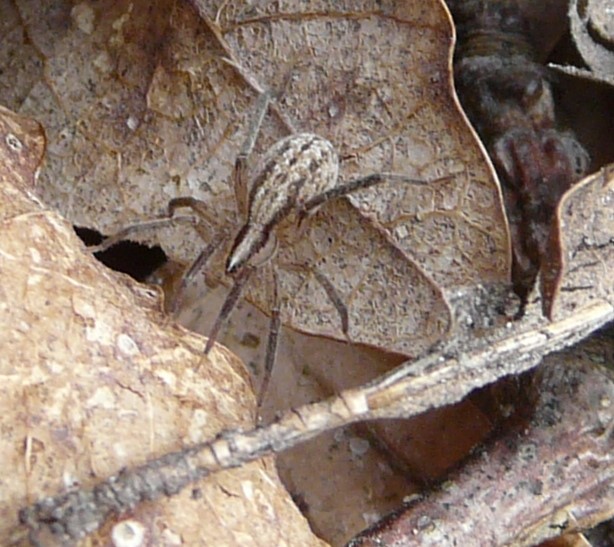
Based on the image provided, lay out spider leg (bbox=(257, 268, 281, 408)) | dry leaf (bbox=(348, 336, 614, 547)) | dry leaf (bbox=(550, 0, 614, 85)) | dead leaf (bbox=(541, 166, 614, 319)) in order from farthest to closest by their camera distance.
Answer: spider leg (bbox=(257, 268, 281, 408)) → dry leaf (bbox=(550, 0, 614, 85)) → dry leaf (bbox=(348, 336, 614, 547)) → dead leaf (bbox=(541, 166, 614, 319))

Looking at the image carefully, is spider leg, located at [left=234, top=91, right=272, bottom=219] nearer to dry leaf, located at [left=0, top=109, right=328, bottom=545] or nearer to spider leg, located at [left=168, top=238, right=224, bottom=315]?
spider leg, located at [left=168, top=238, right=224, bottom=315]

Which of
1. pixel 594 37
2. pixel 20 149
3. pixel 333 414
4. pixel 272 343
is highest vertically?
pixel 594 37

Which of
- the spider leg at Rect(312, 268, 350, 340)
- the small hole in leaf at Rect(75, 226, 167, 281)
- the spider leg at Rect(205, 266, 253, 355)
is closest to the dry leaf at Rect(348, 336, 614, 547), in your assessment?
the spider leg at Rect(312, 268, 350, 340)

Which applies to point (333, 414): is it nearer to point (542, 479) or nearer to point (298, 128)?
point (542, 479)

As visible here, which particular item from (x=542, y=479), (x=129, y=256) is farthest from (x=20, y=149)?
(x=542, y=479)

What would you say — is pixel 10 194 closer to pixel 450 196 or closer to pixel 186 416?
pixel 186 416

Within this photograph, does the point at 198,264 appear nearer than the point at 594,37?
No

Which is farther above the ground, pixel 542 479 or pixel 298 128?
pixel 298 128

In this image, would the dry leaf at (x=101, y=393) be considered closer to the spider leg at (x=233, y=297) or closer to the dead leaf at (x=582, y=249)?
the spider leg at (x=233, y=297)
